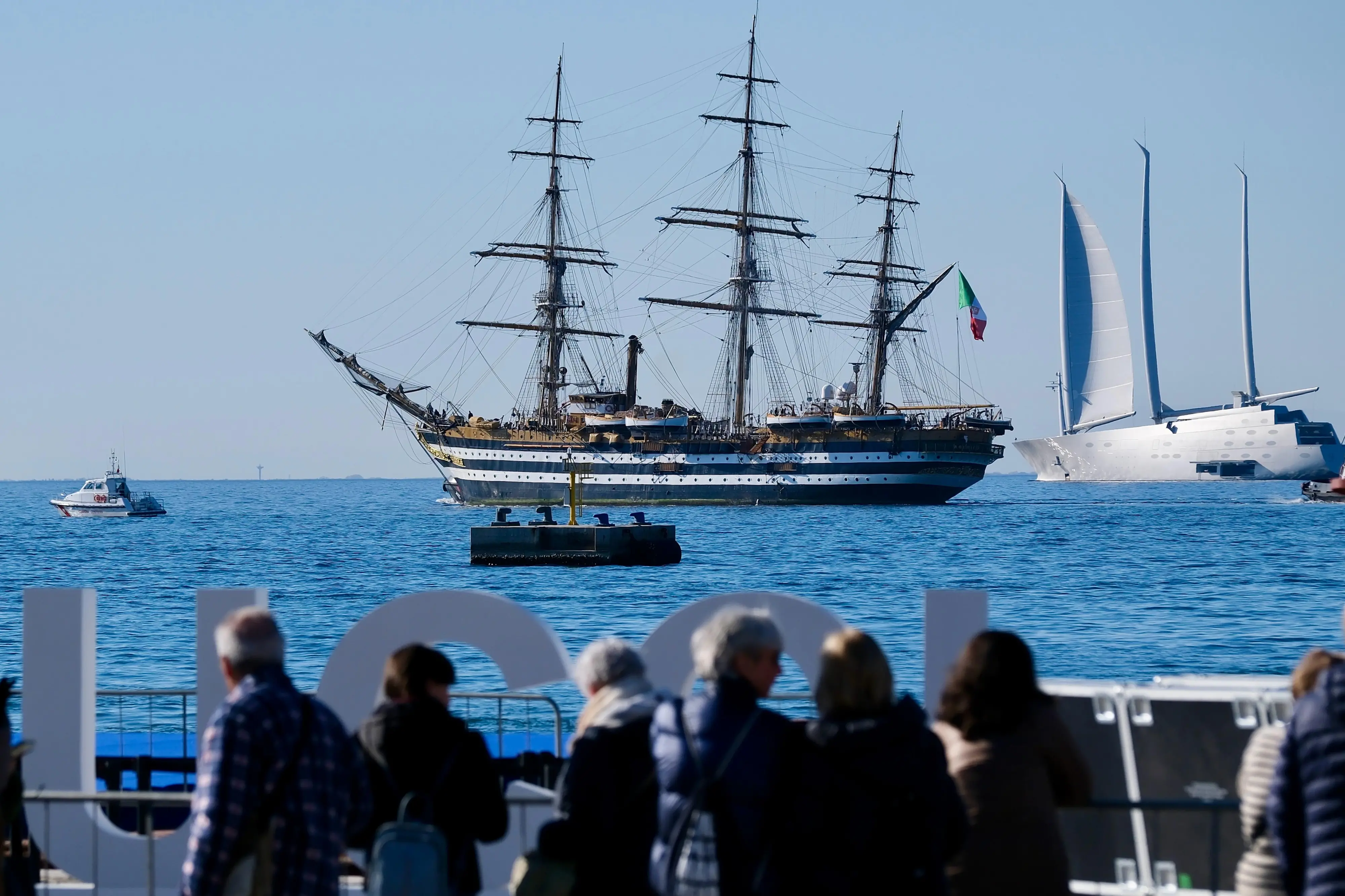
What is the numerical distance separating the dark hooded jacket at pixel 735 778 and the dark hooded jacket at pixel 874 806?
0.05 meters

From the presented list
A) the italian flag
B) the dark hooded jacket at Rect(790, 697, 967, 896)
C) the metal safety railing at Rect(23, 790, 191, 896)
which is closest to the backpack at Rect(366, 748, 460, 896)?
the dark hooded jacket at Rect(790, 697, 967, 896)

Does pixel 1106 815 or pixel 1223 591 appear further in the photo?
pixel 1223 591

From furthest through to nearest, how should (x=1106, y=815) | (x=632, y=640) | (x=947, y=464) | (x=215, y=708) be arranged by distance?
(x=947, y=464)
(x=632, y=640)
(x=215, y=708)
(x=1106, y=815)

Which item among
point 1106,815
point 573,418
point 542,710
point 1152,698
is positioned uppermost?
point 573,418

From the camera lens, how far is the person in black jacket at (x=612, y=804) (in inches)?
148

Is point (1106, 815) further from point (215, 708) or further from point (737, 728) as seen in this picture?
point (215, 708)

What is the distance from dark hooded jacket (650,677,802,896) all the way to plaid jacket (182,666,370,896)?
32.2 inches

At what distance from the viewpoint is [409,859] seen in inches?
152

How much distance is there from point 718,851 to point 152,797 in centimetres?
221

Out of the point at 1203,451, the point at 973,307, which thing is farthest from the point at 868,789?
the point at 1203,451

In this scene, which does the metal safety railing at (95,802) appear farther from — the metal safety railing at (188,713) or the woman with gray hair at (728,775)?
the woman with gray hair at (728,775)

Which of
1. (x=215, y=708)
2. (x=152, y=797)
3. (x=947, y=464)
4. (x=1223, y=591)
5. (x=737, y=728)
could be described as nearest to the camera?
(x=737, y=728)

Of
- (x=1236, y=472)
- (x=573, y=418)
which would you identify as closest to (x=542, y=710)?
(x=573, y=418)

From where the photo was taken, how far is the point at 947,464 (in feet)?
266
